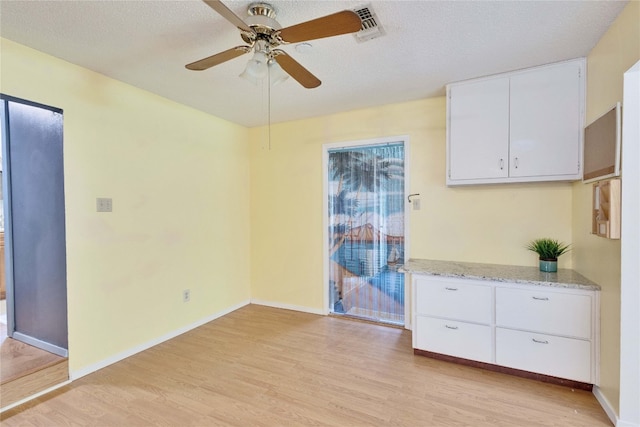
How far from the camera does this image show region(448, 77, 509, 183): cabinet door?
8.24ft

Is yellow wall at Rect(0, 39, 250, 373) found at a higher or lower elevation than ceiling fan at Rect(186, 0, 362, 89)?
lower

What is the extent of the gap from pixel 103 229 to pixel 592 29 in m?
3.81

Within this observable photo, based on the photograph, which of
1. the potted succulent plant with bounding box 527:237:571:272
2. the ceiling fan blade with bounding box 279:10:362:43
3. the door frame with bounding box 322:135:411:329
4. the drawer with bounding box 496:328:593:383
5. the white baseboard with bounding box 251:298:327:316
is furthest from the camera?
the white baseboard with bounding box 251:298:327:316

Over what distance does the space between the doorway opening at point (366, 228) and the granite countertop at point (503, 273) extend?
534 millimetres

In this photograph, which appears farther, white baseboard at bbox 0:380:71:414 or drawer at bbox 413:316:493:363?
drawer at bbox 413:316:493:363

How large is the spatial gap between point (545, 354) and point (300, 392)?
1803 mm

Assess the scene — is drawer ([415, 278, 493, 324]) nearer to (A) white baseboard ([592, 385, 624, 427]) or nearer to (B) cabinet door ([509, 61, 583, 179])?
(A) white baseboard ([592, 385, 624, 427])

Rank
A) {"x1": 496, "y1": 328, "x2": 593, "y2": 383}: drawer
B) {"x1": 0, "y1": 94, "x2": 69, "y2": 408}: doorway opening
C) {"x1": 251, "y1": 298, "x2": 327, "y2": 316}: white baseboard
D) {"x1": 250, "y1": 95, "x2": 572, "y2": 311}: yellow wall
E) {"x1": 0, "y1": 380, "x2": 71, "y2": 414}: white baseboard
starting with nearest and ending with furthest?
{"x1": 0, "y1": 380, "x2": 71, "y2": 414}: white baseboard
{"x1": 496, "y1": 328, "x2": 593, "y2": 383}: drawer
{"x1": 0, "y1": 94, "x2": 69, "y2": 408}: doorway opening
{"x1": 250, "y1": 95, "x2": 572, "y2": 311}: yellow wall
{"x1": 251, "y1": 298, "x2": 327, "y2": 316}: white baseboard

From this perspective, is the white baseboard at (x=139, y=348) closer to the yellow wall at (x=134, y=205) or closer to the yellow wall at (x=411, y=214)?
the yellow wall at (x=134, y=205)

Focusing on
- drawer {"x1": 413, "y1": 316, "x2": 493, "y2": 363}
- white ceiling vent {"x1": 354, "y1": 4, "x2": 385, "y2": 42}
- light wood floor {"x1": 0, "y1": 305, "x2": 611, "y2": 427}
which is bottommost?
light wood floor {"x1": 0, "y1": 305, "x2": 611, "y2": 427}

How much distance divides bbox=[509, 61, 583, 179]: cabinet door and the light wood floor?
5.40ft

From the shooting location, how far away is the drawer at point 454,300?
240cm

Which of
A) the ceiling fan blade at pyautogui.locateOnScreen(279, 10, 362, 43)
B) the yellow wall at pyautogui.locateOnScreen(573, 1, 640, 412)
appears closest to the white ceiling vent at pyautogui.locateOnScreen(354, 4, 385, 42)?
the ceiling fan blade at pyautogui.locateOnScreen(279, 10, 362, 43)

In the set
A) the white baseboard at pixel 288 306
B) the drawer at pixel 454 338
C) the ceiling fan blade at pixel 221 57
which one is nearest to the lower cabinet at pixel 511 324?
the drawer at pixel 454 338
